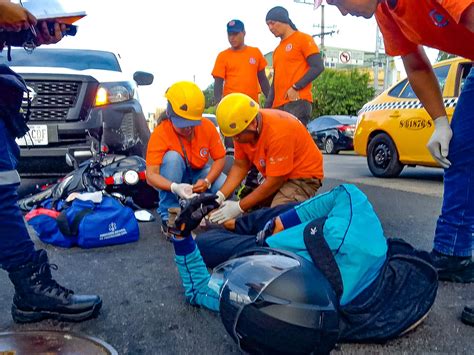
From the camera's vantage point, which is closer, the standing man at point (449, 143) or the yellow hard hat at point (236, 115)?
the standing man at point (449, 143)

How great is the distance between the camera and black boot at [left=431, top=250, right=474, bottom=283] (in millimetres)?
2695

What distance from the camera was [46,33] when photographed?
7.09ft

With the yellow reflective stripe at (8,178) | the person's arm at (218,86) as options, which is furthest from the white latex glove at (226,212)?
the person's arm at (218,86)

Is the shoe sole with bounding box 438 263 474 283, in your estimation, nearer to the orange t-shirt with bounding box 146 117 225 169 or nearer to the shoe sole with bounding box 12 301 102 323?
the shoe sole with bounding box 12 301 102 323

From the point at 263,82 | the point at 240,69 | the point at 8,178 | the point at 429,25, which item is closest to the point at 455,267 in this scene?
the point at 429,25

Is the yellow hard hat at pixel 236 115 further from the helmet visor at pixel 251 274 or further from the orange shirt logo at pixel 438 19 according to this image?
the helmet visor at pixel 251 274

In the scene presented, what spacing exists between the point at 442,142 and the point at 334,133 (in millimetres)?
13842

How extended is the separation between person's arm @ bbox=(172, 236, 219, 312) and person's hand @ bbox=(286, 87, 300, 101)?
9.23 feet

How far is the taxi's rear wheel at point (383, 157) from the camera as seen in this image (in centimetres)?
769

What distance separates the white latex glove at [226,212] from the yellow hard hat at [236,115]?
1.56 feet

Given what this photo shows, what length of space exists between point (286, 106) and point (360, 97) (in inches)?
947

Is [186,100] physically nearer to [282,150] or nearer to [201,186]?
[201,186]

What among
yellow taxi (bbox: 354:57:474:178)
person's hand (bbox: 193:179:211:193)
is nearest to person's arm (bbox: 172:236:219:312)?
person's hand (bbox: 193:179:211:193)

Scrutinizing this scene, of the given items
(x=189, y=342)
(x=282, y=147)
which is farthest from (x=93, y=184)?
(x=189, y=342)
